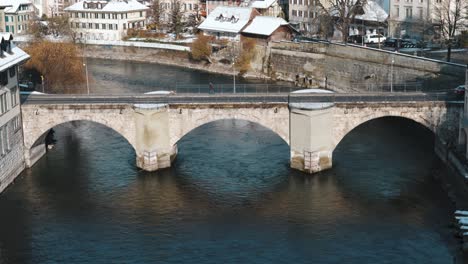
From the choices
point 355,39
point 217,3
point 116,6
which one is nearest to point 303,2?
point 355,39

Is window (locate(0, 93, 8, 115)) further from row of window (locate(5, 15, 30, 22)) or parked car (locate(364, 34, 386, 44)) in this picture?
row of window (locate(5, 15, 30, 22))

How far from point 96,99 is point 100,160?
6.38 m

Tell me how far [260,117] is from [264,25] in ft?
199

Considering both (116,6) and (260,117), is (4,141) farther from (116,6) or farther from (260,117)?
(116,6)

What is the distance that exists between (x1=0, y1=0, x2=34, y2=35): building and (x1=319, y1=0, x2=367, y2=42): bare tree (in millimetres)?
66297

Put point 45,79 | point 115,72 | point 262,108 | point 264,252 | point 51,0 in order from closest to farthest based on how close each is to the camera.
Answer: point 264,252, point 262,108, point 45,79, point 115,72, point 51,0

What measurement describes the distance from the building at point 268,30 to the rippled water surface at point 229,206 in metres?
47.2

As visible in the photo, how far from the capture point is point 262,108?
6794cm

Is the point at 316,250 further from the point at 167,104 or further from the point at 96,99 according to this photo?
the point at 96,99

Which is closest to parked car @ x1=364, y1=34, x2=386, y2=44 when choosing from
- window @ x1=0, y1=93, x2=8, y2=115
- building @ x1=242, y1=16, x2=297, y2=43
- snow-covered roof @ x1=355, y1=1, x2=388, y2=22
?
snow-covered roof @ x1=355, y1=1, x2=388, y2=22

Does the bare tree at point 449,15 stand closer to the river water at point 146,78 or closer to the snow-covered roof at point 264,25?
the river water at point 146,78

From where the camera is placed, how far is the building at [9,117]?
64188 millimetres

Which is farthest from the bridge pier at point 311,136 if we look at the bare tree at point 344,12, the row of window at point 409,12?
the row of window at point 409,12

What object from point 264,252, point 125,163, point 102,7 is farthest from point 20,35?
point 264,252
